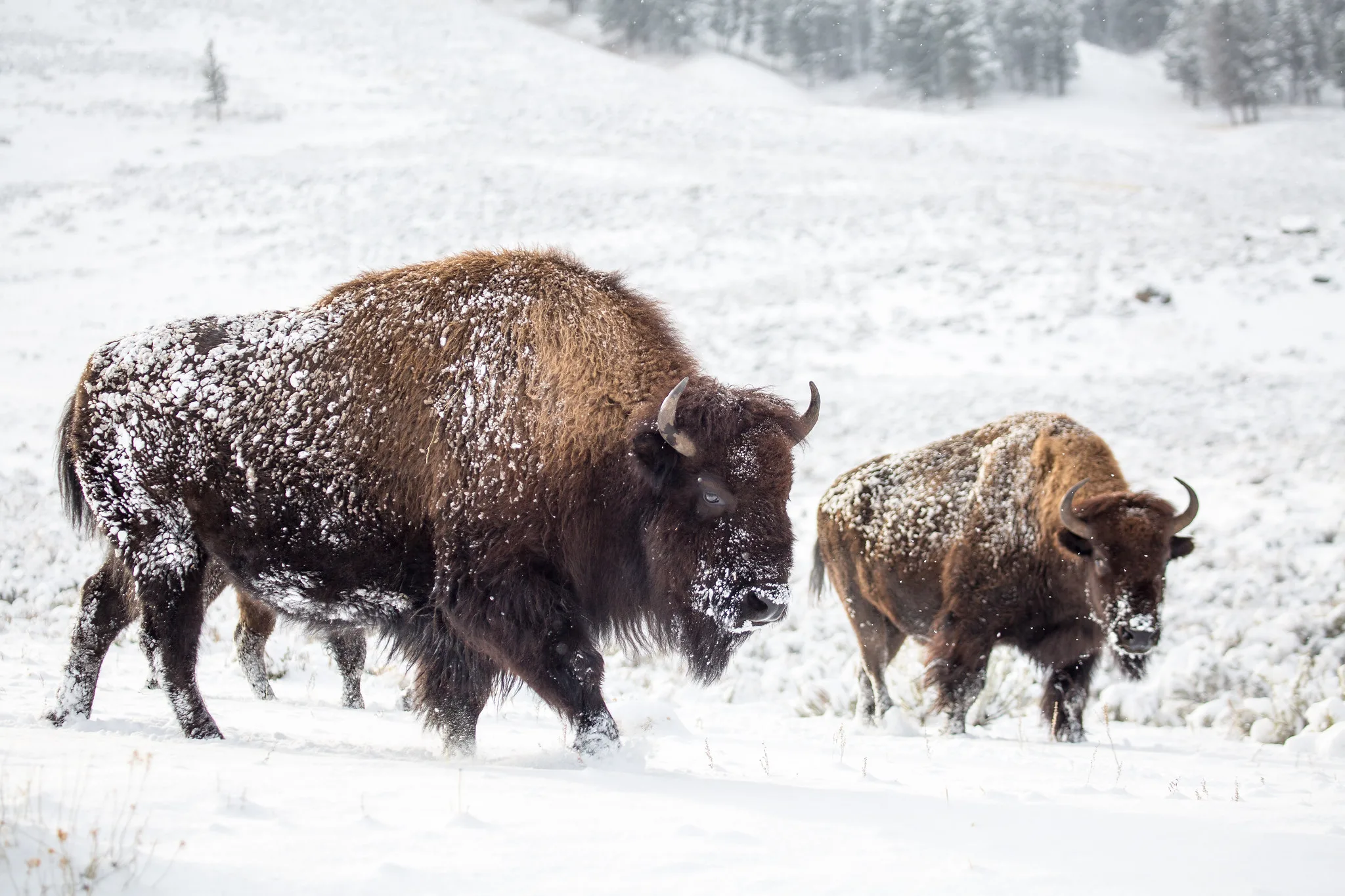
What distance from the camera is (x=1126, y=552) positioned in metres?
5.80

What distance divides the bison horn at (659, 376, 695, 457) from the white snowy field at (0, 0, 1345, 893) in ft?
3.79

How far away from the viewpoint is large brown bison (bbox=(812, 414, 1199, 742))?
5.86 metres

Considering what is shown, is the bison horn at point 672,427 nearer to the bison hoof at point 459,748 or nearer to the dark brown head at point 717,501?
the dark brown head at point 717,501

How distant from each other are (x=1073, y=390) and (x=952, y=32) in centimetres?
4882

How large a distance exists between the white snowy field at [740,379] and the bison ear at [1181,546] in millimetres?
1080

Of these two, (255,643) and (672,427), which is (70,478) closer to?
(255,643)

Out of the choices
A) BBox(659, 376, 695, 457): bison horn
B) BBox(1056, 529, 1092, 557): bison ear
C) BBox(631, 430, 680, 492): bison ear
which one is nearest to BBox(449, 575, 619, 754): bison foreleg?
BBox(631, 430, 680, 492): bison ear

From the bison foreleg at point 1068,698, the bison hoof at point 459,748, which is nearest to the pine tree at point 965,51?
the bison foreleg at point 1068,698

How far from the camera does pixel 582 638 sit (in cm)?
412

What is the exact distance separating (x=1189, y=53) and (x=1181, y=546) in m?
60.9

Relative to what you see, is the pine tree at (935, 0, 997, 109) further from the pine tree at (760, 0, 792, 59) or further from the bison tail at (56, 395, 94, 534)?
the bison tail at (56, 395, 94, 534)

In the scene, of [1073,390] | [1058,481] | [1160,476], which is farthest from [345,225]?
[1058,481]

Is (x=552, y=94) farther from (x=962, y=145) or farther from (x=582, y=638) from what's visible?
(x=582, y=638)

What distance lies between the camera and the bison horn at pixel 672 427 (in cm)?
397
